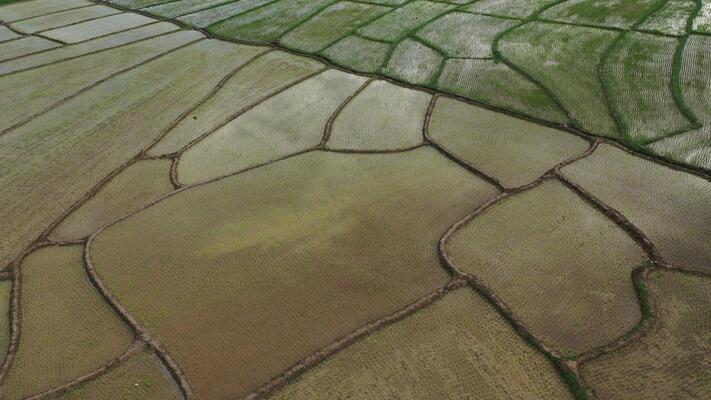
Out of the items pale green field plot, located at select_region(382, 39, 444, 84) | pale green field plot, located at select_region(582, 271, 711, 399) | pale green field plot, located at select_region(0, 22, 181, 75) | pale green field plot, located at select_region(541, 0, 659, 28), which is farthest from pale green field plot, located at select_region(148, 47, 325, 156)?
pale green field plot, located at select_region(582, 271, 711, 399)

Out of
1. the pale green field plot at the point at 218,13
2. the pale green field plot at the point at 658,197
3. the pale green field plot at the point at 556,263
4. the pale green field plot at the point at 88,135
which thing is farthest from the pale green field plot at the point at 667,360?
the pale green field plot at the point at 218,13

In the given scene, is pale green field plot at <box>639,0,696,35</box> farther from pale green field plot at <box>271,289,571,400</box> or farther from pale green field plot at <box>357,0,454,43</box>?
pale green field plot at <box>271,289,571,400</box>

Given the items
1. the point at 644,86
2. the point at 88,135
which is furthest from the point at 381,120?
the point at 88,135

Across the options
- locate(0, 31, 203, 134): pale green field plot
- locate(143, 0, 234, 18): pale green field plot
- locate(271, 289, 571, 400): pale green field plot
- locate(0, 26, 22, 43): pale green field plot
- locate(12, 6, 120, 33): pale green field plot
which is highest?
locate(143, 0, 234, 18): pale green field plot

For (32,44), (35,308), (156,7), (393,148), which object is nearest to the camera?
(35,308)

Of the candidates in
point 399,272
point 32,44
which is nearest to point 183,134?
point 399,272

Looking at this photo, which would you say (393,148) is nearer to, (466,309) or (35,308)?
(466,309)
